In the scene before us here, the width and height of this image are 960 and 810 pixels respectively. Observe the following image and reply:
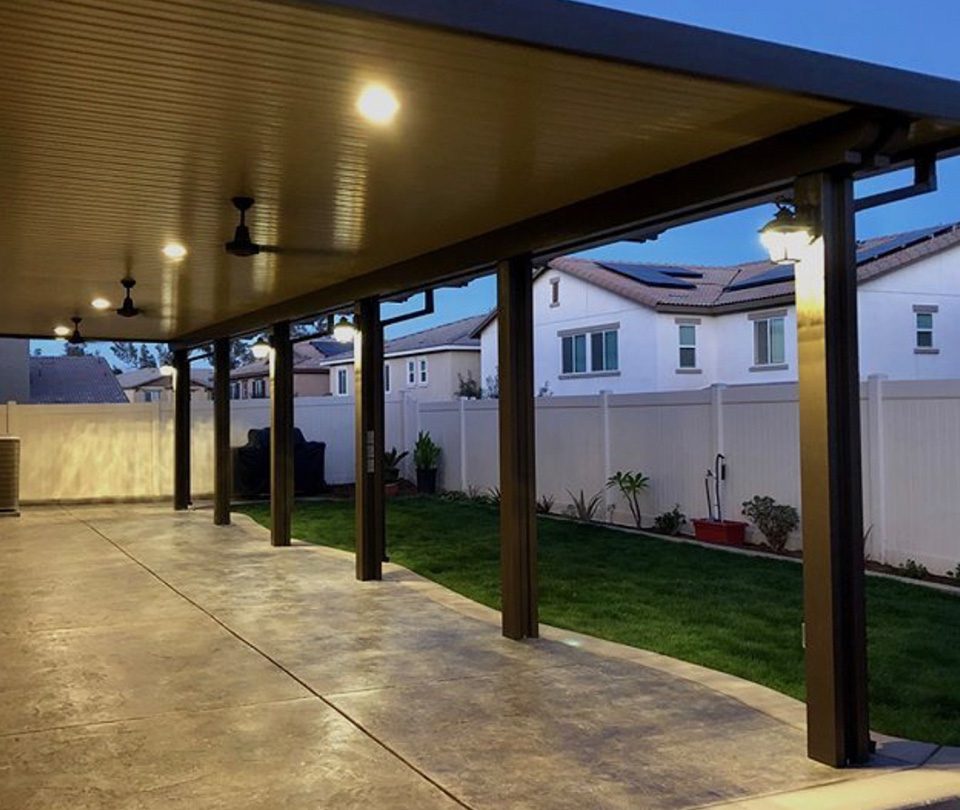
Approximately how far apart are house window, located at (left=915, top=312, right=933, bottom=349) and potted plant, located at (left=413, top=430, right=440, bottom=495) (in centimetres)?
972

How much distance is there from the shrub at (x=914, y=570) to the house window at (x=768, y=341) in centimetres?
1153

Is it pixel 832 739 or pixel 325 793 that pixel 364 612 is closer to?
pixel 325 793

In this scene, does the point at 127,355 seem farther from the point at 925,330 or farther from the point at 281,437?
the point at 281,437

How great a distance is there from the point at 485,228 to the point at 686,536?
6.01m

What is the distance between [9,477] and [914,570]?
485 inches

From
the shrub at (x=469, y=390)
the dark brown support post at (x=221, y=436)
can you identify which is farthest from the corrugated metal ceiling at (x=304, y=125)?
the shrub at (x=469, y=390)

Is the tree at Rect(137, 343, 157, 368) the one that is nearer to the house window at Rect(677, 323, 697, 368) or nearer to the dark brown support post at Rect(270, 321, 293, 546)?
the house window at Rect(677, 323, 697, 368)

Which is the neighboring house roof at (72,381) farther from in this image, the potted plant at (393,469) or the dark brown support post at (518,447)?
the dark brown support post at (518,447)

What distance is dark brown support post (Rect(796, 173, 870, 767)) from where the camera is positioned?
4.31m

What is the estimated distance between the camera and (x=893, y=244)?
784 inches

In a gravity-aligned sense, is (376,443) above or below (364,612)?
above

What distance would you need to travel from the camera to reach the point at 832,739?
4.26 metres

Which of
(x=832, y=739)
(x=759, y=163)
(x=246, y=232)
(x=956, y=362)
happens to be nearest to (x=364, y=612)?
(x=246, y=232)

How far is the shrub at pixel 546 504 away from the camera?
45.9ft
